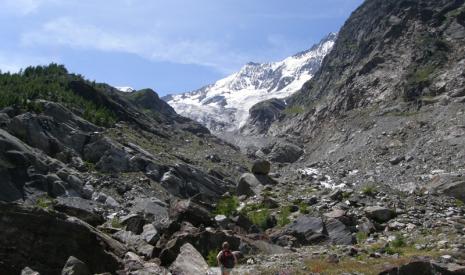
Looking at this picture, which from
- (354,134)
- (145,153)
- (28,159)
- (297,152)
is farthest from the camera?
(297,152)

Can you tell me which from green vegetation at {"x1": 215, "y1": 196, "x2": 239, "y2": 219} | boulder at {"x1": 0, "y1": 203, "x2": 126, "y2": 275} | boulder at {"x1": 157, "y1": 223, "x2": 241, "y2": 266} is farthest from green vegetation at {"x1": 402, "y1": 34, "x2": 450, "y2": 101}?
boulder at {"x1": 0, "y1": 203, "x2": 126, "y2": 275}

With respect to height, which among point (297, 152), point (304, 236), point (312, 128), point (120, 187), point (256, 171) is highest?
point (312, 128)

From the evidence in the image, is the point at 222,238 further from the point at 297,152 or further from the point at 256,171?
the point at 297,152

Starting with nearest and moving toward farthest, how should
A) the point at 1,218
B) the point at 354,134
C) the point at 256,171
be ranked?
the point at 1,218 → the point at 256,171 → the point at 354,134

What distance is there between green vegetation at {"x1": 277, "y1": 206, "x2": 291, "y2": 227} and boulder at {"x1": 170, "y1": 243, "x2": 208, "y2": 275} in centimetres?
1689

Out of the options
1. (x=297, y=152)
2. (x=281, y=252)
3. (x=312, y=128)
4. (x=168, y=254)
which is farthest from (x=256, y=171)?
(x=312, y=128)

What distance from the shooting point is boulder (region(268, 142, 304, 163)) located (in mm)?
154250

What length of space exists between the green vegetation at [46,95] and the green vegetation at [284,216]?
139ft

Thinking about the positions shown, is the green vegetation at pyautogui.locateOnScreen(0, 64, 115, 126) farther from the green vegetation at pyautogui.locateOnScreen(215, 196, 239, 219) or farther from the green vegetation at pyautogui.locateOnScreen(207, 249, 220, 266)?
the green vegetation at pyautogui.locateOnScreen(207, 249, 220, 266)

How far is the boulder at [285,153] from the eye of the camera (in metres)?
154

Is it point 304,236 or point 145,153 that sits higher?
point 145,153

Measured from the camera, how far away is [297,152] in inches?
6255

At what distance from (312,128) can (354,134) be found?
155 ft

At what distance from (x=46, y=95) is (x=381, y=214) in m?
67.0
